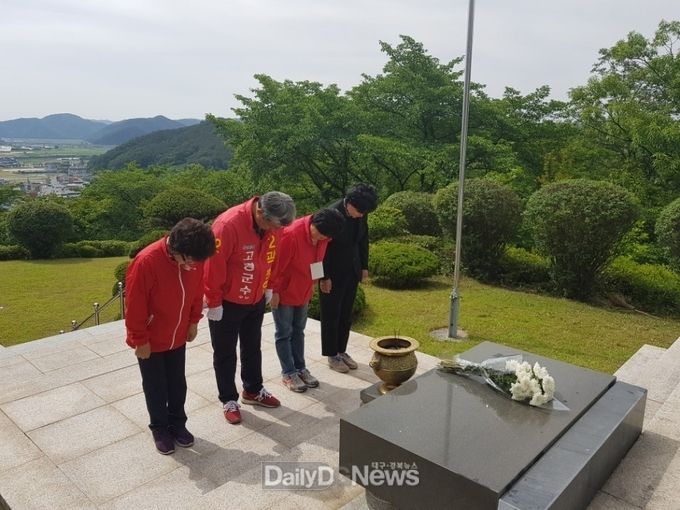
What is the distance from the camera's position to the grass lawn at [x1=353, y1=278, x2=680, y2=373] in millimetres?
5814

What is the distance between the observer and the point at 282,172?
16.4 metres

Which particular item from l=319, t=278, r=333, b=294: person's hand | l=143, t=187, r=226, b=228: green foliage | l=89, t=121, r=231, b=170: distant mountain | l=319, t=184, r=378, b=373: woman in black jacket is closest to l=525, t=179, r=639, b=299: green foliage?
l=319, t=184, r=378, b=373: woman in black jacket

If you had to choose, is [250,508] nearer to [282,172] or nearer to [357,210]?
[357,210]

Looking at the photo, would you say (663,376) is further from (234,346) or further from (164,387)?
(164,387)

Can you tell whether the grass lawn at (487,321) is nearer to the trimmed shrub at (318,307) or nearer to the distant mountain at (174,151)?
the trimmed shrub at (318,307)

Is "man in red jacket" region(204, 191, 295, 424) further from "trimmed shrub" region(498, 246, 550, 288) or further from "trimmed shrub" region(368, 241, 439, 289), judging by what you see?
"trimmed shrub" region(498, 246, 550, 288)

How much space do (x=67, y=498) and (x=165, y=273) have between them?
1414 millimetres

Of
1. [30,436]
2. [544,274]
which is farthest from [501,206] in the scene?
[30,436]

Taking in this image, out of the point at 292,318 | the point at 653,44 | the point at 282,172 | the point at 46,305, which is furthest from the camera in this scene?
the point at 282,172

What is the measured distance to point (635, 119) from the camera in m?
12.3

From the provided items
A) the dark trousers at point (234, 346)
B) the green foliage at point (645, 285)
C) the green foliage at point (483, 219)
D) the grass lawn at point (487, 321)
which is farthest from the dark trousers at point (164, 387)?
the green foliage at point (645, 285)

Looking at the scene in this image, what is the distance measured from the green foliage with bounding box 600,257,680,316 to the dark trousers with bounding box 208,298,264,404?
620 centimetres

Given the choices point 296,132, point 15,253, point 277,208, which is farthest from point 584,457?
point 15,253

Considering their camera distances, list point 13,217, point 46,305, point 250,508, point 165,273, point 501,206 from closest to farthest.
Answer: point 250,508
point 165,273
point 501,206
point 46,305
point 13,217
